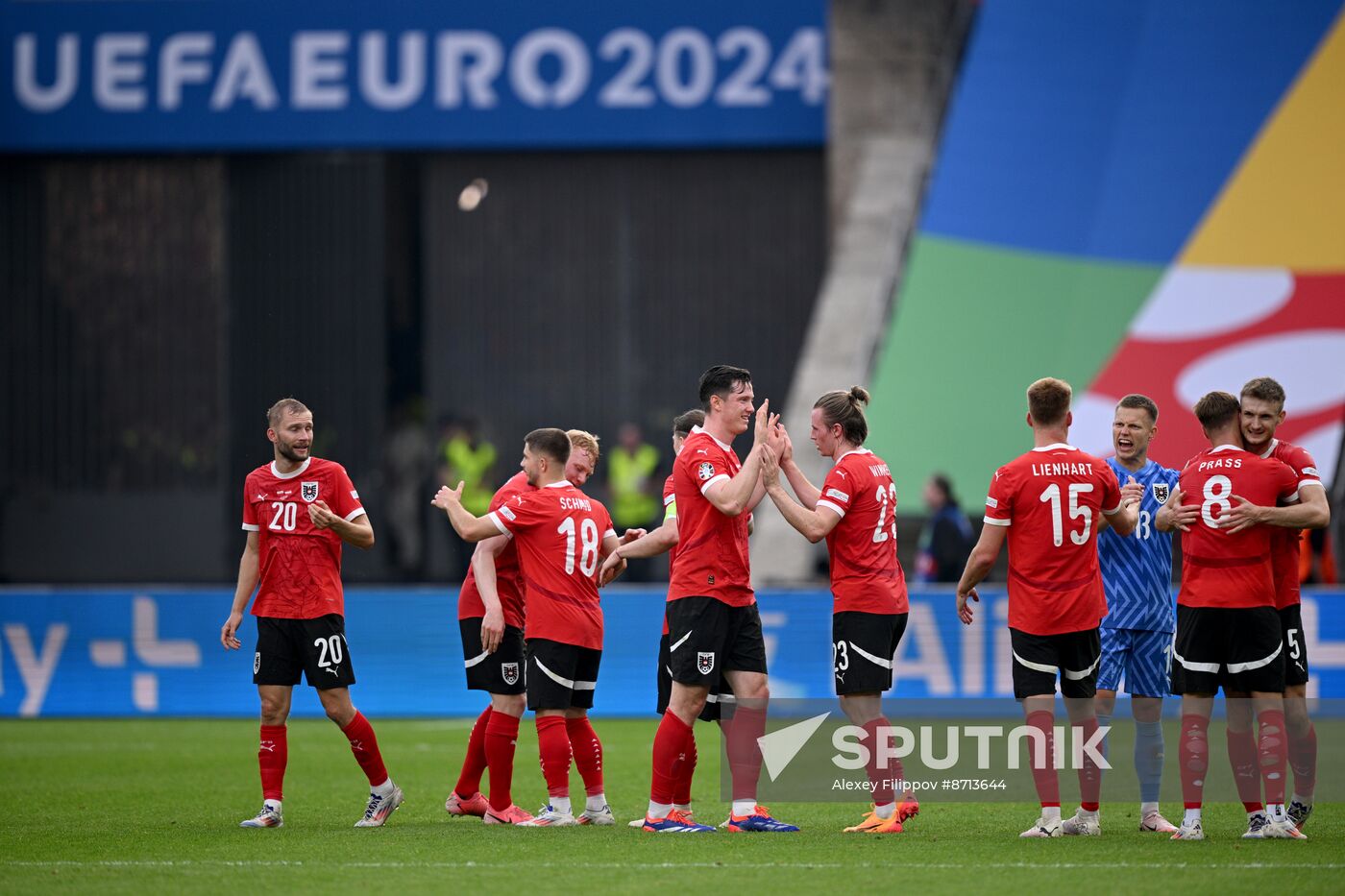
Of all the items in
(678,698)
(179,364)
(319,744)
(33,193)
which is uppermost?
(33,193)

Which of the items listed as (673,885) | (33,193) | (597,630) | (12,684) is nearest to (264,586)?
(597,630)

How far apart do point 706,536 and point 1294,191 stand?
16181 mm

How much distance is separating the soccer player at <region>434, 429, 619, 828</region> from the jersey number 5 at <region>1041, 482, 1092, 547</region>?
7.51ft

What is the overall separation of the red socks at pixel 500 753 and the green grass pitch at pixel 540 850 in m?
0.22

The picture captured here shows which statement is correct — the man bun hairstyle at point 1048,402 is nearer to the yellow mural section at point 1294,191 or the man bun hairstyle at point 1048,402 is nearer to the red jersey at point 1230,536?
the red jersey at point 1230,536

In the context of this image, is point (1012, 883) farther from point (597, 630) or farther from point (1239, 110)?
point (1239, 110)

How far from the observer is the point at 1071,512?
8.27 m

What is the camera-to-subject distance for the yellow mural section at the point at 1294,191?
2192 cm

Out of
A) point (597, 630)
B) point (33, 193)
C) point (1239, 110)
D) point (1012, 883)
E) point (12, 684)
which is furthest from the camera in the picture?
point (33, 193)

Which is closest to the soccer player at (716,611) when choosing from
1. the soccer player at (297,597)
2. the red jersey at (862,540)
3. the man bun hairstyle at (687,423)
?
Answer: the red jersey at (862,540)

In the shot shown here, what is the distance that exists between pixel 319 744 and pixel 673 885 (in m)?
7.35

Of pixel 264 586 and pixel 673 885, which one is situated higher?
pixel 264 586

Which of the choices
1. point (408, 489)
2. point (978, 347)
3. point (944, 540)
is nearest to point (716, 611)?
point (944, 540)

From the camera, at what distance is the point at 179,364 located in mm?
26344
